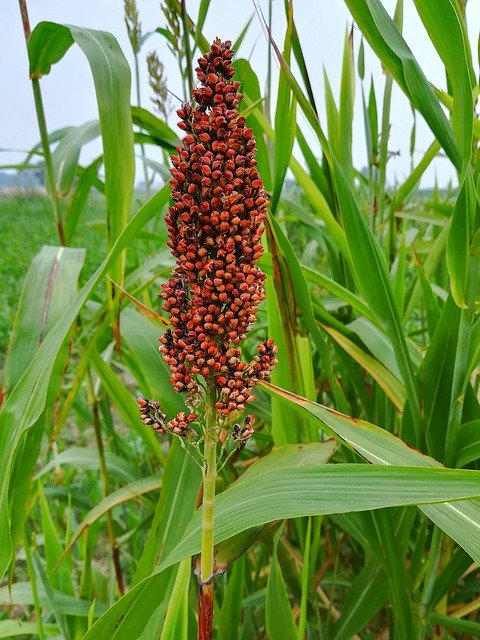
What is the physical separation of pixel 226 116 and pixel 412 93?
291 millimetres

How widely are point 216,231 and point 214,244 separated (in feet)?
0.04

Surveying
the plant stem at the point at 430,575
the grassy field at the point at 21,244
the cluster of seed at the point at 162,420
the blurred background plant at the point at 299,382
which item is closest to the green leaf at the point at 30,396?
the blurred background plant at the point at 299,382

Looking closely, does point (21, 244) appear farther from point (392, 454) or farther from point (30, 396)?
point (392, 454)

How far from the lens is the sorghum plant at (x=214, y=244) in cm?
49

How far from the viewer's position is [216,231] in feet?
1.64

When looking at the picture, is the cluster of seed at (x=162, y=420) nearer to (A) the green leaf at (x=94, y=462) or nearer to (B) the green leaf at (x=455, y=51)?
(B) the green leaf at (x=455, y=51)

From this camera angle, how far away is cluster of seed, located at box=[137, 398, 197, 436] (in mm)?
534

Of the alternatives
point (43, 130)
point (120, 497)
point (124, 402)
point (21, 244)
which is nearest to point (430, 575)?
point (120, 497)

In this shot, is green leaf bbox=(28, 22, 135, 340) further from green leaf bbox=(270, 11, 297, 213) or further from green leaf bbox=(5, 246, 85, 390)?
green leaf bbox=(270, 11, 297, 213)

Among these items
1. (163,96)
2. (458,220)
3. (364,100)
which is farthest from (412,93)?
(163,96)

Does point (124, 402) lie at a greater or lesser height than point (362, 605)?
greater

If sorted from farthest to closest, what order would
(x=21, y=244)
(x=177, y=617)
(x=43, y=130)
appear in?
(x=21, y=244)
(x=43, y=130)
(x=177, y=617)

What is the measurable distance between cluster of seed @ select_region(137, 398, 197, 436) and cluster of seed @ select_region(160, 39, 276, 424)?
4 cm

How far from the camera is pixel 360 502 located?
498mm
